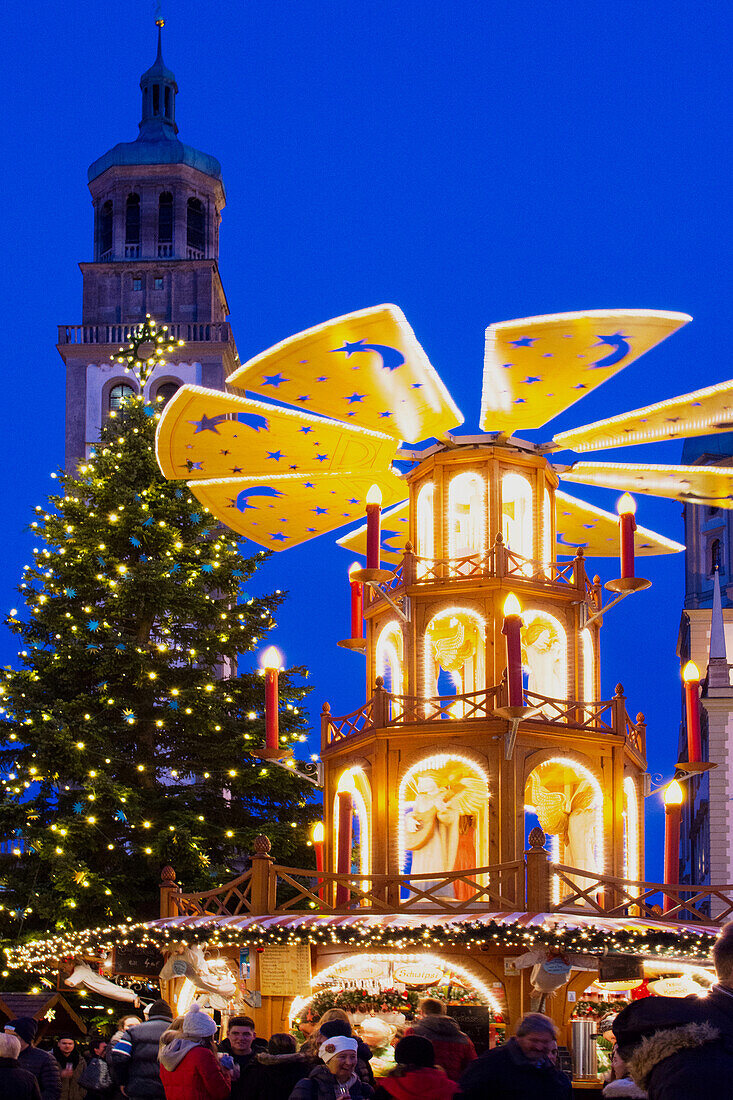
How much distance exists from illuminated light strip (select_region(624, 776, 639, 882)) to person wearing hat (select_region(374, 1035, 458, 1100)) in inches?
488

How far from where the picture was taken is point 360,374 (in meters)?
19.6

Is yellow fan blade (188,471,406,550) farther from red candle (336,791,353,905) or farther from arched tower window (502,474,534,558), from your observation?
red candle (336,791,353,905)

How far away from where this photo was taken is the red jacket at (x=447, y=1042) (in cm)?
984

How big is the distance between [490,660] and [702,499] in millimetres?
4674

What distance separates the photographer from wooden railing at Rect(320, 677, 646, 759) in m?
19.9

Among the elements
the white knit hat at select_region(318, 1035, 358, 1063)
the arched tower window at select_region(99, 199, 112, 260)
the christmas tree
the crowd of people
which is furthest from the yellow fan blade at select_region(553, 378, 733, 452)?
the arched tower window at select_region(99, 199, 112, 260)

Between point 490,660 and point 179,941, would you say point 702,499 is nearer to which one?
point 490,660

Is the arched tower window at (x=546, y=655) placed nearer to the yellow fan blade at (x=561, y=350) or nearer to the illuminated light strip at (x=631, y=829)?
the illuminated light strip at (x=631, y=829)

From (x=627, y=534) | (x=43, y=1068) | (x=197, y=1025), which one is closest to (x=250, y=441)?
(x=627, y=534)

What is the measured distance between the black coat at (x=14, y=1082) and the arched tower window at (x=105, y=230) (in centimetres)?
5852

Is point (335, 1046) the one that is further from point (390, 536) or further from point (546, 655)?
point (390, 536)

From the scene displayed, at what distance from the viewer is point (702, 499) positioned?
2302cm

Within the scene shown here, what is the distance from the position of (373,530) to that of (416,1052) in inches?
435

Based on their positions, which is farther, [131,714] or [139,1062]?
[131,714]
